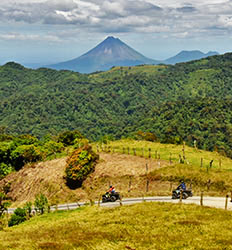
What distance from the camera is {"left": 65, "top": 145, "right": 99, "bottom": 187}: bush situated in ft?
159

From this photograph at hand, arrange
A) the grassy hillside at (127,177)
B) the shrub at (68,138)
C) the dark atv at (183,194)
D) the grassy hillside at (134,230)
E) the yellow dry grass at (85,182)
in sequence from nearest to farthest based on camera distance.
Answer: the grassy hillside at (134,230) < the dark atv at (183,194) < the grassy hillside at (127,177) < the yellow dry grass at (85,182) < the shrub at (68,138)

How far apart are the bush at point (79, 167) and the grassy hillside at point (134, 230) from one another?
18.5m

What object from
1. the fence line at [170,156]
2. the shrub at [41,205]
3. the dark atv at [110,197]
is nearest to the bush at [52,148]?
the fence line at [170,156]

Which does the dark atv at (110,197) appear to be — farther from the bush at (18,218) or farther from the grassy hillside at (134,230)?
the bush at (18,218)

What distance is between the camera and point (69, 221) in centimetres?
2689

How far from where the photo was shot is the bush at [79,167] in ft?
159

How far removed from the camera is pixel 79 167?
160ft

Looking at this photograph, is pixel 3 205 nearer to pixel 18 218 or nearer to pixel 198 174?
pixel 18 218

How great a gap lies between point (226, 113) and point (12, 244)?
7184 inches

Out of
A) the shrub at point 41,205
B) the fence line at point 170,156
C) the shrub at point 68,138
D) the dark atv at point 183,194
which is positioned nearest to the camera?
the shrub at point 41,205

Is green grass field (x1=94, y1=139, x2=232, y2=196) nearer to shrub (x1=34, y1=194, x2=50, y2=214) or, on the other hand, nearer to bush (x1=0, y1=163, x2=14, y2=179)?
shrub (x1=34, y1=194, x2=50, y2=214)

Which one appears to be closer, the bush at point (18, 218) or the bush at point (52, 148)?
the bush at point (18, 218)

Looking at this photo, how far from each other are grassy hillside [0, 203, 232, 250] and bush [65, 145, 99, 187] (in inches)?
728

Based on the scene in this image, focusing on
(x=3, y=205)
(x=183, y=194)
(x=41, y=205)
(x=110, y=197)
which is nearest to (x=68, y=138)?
(x=3, y=205)
